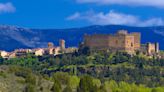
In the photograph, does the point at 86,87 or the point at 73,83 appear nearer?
the point at 86,87

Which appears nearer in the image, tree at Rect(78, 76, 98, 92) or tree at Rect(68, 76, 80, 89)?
tree at Rect(78, 76, 98, 92)

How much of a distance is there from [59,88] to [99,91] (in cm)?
677

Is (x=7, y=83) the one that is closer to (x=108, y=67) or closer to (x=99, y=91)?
(x=99, y=91)

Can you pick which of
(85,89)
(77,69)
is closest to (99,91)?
(85,89)

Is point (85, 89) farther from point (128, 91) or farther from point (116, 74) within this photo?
point (116, 74)

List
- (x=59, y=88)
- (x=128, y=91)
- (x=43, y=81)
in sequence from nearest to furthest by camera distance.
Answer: (x=59, y=88) → (x=43, y=81) → (x=128, y=91)

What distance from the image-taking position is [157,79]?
18225 cm

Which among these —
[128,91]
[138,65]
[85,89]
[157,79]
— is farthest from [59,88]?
[138,65]

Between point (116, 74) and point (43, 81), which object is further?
point (116, 74)

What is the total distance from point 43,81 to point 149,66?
95.5 metres

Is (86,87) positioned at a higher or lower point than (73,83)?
higher

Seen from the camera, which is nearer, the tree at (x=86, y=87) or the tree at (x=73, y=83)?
the tree at (x=86, y=87)

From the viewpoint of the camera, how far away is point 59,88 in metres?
97.2

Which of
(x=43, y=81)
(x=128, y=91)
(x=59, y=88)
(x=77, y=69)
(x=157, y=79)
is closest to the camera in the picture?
(x=59, y=88)
